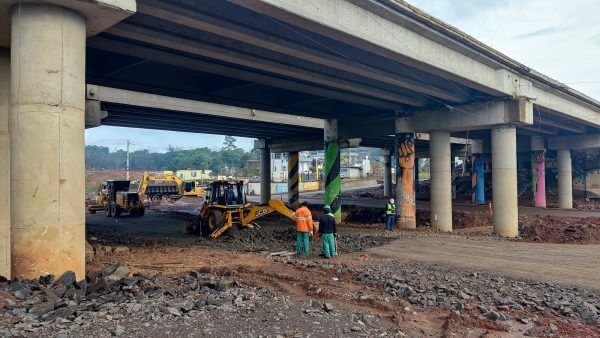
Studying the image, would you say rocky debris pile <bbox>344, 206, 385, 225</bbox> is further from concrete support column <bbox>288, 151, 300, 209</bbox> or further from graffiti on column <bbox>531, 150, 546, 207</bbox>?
graffiti on column <bbox>531, 150, 546, 207</bbox>

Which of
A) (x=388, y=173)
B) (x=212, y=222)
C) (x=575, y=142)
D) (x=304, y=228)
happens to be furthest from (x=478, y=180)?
(x=304, y=228)

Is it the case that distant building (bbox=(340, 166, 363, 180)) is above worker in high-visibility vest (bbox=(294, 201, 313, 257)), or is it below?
above

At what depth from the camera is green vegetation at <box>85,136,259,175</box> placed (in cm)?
10050

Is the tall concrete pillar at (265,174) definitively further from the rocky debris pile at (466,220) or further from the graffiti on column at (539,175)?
the graffiti on column at (539,175)

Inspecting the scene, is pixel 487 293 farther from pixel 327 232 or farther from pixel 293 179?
pixel 293 179

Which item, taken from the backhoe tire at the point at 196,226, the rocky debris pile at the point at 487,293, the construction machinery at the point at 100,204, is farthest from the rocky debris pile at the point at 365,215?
the construction machinery at the point at 100,204

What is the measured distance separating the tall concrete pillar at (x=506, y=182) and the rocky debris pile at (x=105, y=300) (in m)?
15.2

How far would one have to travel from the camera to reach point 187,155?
107m

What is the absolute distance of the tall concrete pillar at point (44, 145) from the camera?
7199 mm

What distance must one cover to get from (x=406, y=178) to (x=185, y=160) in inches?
3336

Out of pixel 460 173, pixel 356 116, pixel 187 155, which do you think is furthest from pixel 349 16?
pixel 187 155

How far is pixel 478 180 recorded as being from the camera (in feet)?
135

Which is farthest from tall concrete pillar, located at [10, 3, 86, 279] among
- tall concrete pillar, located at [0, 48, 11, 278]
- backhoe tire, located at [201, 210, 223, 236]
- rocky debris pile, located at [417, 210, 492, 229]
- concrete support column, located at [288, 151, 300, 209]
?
concrete support column, located at [288, 151, 300, 209]

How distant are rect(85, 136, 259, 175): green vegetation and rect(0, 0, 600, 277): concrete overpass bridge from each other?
70259mm
